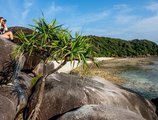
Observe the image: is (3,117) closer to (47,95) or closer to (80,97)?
(47,95)

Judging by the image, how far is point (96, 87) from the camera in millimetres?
17000

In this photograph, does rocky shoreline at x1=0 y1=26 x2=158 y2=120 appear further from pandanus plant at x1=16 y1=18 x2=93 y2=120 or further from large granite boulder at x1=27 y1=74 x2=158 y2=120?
pandanus plant at x1=16 y1=18 x2=93 y2=120

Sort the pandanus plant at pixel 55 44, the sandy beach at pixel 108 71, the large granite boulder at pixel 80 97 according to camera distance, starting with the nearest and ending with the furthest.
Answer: the pandanus plant at pixel 55 44 → the large granite boulder at pixel 80 97 → the sandy beach at pixel 108 71

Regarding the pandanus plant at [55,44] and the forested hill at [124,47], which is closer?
the pandanus plant at [55,44]

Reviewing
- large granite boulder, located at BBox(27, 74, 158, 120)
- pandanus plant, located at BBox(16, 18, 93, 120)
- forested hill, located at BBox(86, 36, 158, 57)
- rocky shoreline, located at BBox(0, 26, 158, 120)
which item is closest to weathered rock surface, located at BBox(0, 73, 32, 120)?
rocky shoreline, located at BBox(0, 26, 158, 120)

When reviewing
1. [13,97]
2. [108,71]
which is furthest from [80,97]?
[108,71]

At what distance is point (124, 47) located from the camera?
84.2 meters

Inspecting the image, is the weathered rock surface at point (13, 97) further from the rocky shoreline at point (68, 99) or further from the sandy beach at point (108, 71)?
the sandy beach at point (108, 71)

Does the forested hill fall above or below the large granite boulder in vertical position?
above

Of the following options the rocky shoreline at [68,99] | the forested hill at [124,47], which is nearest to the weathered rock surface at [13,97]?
the rocky shoreline at [68,99]

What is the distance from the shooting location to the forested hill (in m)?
76.2

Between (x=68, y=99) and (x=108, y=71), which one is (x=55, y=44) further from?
(x=108, y=71)

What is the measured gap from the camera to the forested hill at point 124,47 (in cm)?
7625

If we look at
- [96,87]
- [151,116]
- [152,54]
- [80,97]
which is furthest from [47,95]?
[152,54]
